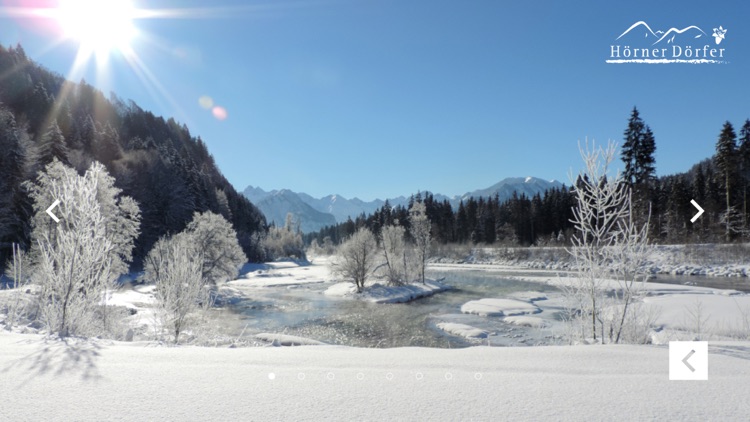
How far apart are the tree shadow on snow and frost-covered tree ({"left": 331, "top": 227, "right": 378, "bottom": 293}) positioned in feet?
103

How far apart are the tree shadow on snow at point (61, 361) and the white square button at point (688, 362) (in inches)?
253

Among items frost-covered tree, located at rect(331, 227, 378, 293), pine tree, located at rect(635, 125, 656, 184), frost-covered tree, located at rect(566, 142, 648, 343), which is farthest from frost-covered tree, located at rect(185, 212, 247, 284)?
pine tree, located at rect(635, 125, 656, 184)

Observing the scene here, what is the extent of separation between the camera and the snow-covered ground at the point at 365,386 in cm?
314

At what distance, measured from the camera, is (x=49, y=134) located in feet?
134

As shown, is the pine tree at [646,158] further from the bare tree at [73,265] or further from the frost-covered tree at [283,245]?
the frost-covered tree at [283,245]

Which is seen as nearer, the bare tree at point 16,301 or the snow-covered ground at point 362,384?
the snow-covered ground at point 362,384

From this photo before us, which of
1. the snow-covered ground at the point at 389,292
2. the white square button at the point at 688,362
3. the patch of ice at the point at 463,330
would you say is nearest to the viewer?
the white square button at the point at 688,362

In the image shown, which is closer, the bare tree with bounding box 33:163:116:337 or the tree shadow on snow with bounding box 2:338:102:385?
the tree shadow on snow with bounding box 2:338:102:385

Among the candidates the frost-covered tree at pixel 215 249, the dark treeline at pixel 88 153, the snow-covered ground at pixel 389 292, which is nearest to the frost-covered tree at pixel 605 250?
the snow-covered ground at pixel 389 292

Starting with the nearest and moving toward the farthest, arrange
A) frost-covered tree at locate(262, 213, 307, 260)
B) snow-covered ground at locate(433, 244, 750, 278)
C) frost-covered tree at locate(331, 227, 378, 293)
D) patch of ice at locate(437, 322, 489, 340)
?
patch of ice at locate(437, 322, 489, 340)
frost-covered tree at locate(331, 227, 378, 293)
snow-covered ground at locate(433, 244, 750, 278)
frost-covered tree at locate(262, 213, 307, 260)

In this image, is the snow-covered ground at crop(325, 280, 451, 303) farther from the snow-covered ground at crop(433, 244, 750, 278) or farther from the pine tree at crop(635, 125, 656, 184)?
the pine tree at crop(635, 125, 656, 184)

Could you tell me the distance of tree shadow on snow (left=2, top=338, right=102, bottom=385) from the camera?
423 cm

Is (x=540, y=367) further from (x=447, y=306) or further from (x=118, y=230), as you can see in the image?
(x=118, y=230)

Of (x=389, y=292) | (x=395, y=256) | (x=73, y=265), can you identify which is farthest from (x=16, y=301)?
(x=395, y=256)
